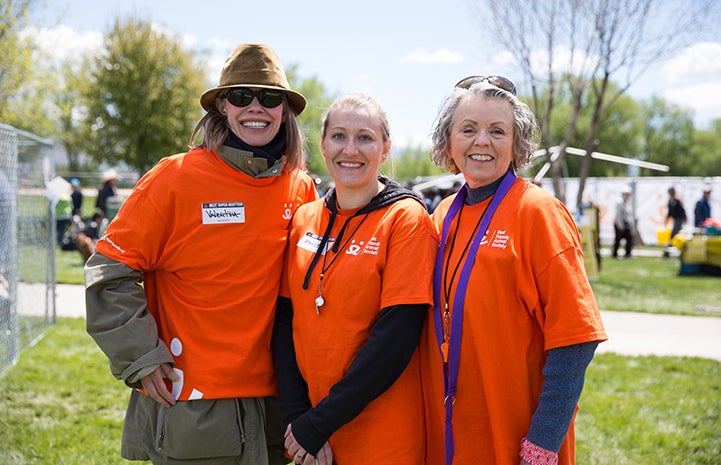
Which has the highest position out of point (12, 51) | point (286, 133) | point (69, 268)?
point (12, 51)

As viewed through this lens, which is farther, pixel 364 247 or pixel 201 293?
pixel 201 293

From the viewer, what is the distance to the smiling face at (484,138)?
218 cm

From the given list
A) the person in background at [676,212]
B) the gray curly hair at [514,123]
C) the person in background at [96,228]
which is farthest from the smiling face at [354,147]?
the person in background at [676,212]

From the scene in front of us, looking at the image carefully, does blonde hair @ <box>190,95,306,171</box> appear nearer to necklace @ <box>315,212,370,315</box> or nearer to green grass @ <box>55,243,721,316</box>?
necklace @ <box>315,212,370,315</box>

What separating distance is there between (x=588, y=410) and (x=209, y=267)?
4062 mm

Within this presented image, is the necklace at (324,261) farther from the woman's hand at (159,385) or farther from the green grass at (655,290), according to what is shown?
the green grass at (655,290)

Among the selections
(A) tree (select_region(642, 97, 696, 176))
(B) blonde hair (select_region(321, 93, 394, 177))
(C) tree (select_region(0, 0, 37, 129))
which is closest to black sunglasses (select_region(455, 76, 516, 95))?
(B) blonde hair (select_region(321, 93, 394, 177))

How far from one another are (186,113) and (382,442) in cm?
2853

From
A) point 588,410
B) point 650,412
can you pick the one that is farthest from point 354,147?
point 650,412

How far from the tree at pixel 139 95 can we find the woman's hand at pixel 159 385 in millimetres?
26532

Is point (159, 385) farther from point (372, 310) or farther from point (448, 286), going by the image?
point (448, 286)

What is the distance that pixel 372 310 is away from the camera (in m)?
2.20

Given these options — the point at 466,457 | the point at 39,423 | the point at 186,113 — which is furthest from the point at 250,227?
the point at 186,113

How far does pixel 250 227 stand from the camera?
2510 millimetres
